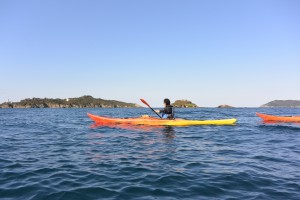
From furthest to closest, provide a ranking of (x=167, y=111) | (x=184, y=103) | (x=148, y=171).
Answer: (x=184, y=103) < (x=167, y=111) < (x=148, y=171)

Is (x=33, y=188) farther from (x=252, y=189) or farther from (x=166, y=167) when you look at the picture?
(x=252, y=189)

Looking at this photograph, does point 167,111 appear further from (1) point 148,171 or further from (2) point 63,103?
(2) point 63,103

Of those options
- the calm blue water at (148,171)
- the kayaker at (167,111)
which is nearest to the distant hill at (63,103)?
the kayaker at (167,111)

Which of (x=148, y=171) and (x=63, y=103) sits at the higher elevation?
(x=63, y=103)

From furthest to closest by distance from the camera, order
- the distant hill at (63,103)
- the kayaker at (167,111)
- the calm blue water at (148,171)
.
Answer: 1. the distant hill at (63,103)
2. the kayaker at (167,111)
3. the calm blue water at (148,171)

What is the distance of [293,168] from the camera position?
6879 mm

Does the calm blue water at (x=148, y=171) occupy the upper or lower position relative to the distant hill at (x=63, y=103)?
lower

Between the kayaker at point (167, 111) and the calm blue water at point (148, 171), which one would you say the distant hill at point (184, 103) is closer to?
the kayaker at point (167, 111)

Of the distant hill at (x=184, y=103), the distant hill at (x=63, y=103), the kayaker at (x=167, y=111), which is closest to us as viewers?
the kayaker at (x=167, y=111)

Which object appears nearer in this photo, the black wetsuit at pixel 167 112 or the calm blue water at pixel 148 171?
the calm blue water at pixel 148 171

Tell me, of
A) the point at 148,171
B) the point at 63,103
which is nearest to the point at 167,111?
the point at 148,171

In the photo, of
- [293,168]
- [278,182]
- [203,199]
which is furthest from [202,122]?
[203,199]

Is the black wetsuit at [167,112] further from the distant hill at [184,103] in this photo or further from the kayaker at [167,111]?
the distant hill at [184,103]

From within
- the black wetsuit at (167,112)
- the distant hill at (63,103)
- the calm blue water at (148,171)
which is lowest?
the calm blue water at (148,171)
